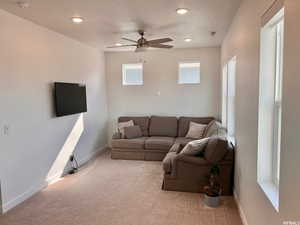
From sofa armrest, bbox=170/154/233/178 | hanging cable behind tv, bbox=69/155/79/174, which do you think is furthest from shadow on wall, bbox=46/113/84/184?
sofa armrest, bbox=170/154/233/178

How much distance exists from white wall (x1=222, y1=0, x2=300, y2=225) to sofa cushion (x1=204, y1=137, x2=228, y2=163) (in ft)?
1.29

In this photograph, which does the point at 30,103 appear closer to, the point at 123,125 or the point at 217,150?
the point at 123,125

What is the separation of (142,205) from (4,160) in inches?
78.0

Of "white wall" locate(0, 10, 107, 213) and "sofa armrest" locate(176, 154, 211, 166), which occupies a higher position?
"white wall" locate(0, 10, 107, 213)

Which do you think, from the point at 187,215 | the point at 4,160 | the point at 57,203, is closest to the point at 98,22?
the point at 4,160

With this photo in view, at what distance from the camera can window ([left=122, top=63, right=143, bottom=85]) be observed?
649cm

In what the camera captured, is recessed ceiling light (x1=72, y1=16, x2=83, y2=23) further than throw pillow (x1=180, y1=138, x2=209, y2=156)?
No

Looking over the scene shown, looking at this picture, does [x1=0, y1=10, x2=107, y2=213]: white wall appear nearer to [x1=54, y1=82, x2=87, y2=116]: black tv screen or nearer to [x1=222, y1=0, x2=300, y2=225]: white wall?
[x1=54, y1=82, x2=87, y2=116]: black tv screen

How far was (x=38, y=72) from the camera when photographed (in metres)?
3.77

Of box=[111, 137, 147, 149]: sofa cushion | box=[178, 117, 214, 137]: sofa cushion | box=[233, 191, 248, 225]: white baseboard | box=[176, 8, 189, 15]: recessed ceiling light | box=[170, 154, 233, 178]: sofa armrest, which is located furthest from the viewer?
box=[178, 117, 214, 137]: sofa cushion

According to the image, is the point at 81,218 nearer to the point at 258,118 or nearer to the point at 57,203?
the point at 57,203

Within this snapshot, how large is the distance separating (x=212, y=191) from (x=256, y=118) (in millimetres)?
1473

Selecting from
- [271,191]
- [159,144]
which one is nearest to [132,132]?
[159,144]

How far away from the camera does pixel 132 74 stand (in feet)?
21.5
